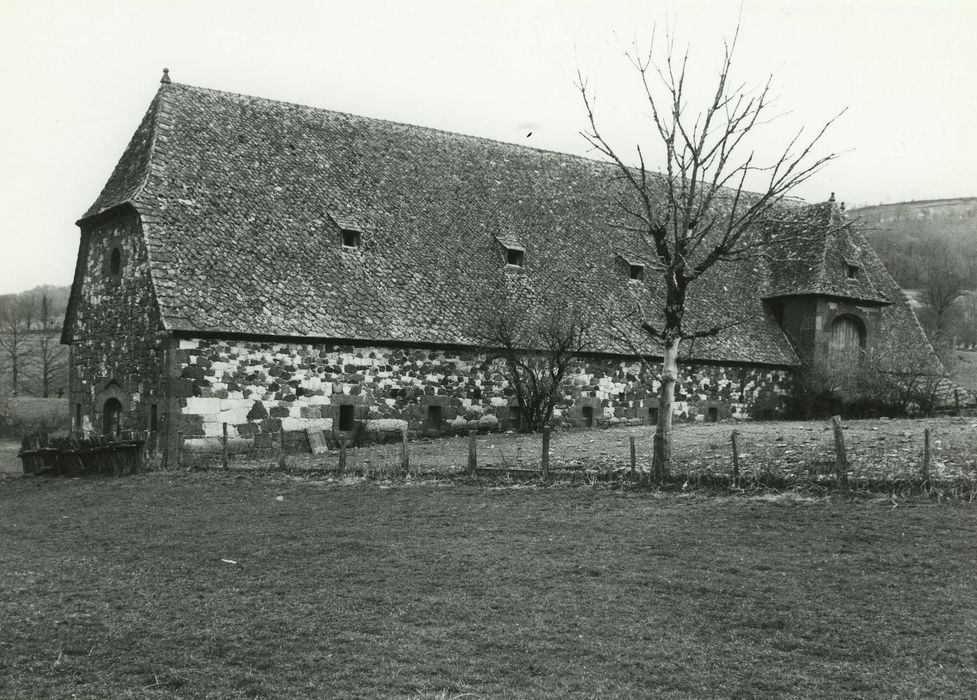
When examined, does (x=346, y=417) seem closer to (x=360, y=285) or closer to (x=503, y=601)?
(x=360, y=285)

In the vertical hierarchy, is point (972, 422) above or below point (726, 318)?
below

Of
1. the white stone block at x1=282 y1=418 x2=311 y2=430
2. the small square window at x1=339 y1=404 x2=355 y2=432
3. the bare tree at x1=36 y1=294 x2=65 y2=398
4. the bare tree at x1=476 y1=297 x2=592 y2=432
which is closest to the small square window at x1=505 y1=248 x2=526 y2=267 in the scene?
the bare tree at x1=476 y1=297 x2=592 y2=432

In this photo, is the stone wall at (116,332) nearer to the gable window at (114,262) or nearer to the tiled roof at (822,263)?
the gable window at (114,262)

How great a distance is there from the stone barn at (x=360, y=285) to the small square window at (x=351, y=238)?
6 cm

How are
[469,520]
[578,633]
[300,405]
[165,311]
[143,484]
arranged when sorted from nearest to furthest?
[578,633] → [469,520] → [143,484] → [165,311] → [300,405]

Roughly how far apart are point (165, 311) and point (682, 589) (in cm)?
1495

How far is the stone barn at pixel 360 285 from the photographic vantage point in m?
21.6

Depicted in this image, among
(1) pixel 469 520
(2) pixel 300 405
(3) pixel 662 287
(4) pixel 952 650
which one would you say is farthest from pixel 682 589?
(3) pixel 662 287

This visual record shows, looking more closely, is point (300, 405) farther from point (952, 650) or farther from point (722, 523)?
point (952, 650)

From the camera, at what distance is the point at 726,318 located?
29.0 metres

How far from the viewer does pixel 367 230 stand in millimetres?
25016

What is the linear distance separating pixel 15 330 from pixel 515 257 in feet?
171

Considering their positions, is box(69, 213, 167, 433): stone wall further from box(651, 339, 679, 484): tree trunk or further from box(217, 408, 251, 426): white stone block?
box(651, 339, 679, 484): tree trunk

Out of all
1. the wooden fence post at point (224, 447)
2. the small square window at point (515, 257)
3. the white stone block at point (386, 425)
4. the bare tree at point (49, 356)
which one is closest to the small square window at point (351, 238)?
the small square window at point (515, 257)
